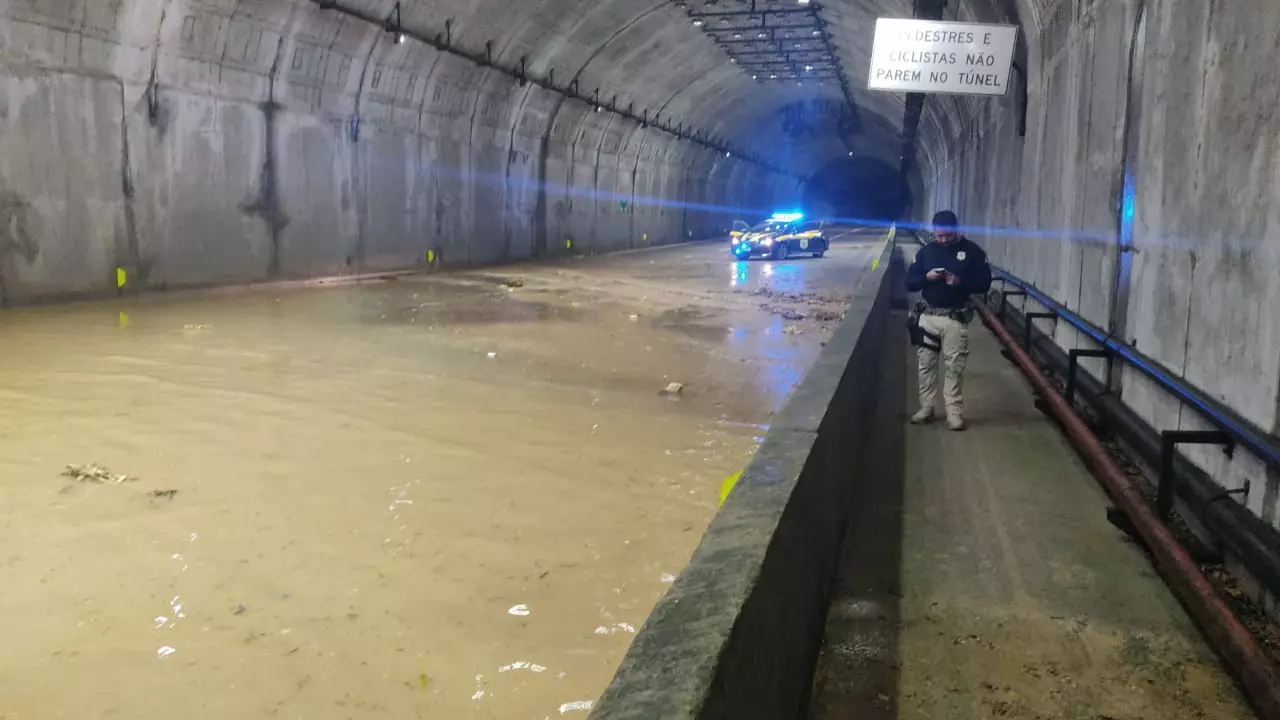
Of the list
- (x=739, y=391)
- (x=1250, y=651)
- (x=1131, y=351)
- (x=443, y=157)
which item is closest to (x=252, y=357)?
(x=739, y=391)

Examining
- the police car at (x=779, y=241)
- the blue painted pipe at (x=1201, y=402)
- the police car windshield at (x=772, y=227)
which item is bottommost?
the blue painted pipe at (x=1201, y=402)

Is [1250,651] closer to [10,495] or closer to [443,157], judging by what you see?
[10,495]

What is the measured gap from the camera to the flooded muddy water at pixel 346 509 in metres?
3.45

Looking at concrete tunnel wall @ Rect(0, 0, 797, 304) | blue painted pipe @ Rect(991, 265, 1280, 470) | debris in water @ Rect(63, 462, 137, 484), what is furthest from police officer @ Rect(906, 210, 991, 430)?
concrete tunnel wall @ Rect(0, 0, 797, 304)

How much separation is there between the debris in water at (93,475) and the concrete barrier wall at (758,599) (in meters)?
4.02

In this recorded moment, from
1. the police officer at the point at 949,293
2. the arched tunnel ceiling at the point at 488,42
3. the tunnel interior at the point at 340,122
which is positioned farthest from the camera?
the arched tunnel ceiling at the point at 488,42

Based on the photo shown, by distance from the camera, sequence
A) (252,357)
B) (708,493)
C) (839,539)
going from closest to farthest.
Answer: (839,539) → (708,493) → (252,357)

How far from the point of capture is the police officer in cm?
739

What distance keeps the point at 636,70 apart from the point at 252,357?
20.9 metres

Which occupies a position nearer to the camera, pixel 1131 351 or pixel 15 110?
pixel 1131 351

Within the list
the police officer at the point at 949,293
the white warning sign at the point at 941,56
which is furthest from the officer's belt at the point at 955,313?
the white warning sign at the point at 941,56

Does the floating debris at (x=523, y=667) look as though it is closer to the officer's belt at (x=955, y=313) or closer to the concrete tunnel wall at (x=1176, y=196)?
the concrete tunnel wall at (x=1176, y=196)

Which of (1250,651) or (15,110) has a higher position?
(15,110)

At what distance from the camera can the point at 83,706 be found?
3182 mm
